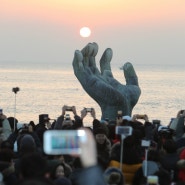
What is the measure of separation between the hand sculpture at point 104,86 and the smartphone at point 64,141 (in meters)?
18.2

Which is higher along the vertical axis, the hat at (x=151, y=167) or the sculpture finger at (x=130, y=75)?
the sculpture finger at (x=130, y=75)

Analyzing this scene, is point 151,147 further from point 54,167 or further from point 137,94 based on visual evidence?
point 137,94

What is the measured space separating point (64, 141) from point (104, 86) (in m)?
18.3

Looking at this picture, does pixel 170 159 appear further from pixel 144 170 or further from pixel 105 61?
pixel 105 61

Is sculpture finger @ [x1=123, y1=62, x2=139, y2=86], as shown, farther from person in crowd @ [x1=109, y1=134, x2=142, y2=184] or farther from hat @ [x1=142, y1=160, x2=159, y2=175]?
hat @ [x1=142, y1=160, x2=159, y2=175]

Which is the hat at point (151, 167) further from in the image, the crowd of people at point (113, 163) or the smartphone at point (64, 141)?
the smartphone at point (64, 141)

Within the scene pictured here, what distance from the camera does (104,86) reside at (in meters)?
24.2

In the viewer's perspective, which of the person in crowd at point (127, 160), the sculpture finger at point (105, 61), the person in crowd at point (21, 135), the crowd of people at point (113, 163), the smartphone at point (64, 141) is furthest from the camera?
the sculpture finger at point (105, 61)

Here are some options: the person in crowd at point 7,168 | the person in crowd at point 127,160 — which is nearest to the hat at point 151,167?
the person in crowd at point 127,160

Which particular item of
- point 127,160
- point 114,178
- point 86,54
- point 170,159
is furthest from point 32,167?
point 86,54

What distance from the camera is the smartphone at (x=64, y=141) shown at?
5.88 metres

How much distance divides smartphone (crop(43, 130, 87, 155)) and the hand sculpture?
18.2m

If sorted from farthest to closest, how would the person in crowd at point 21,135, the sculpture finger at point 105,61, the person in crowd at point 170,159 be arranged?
the sculpture finger at point 105,61 → the person in crowd at point 21,135 → the person in crowd at point 170,159

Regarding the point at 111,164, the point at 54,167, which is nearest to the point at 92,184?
the point at 54,167
